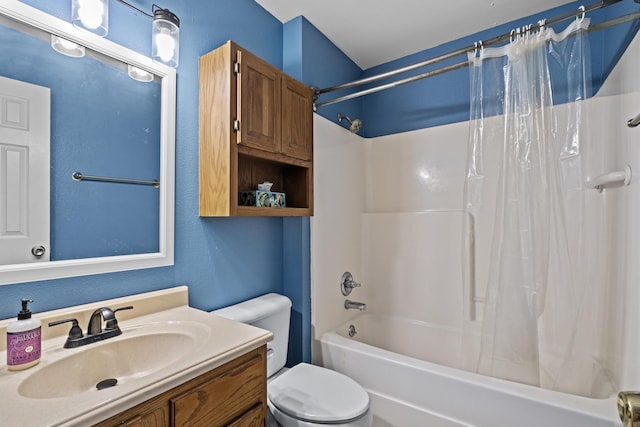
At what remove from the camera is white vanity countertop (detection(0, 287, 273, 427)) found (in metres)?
0.60

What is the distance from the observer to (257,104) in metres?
1.38

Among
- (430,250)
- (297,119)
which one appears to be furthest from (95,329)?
(430,250)

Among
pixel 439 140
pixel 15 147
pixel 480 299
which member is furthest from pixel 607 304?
pixel 15 147

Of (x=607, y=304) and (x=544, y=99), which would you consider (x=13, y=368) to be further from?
(x=607, y=304)

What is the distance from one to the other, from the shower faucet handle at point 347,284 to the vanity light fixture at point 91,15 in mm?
1781

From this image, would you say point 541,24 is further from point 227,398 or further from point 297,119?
point 227,398

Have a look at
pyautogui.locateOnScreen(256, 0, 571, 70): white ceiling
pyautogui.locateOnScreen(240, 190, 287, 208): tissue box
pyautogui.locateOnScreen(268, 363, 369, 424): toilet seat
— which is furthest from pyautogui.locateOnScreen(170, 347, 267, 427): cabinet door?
pyautogui.locateOnScreen(256, 0, 571, 70): white ceiling

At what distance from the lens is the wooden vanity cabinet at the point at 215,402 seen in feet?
2.28

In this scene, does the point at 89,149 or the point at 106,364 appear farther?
the point at 89,149

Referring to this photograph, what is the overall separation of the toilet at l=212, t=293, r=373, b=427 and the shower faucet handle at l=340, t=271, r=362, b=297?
0.60m

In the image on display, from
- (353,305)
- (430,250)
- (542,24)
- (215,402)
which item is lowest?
(353,305)

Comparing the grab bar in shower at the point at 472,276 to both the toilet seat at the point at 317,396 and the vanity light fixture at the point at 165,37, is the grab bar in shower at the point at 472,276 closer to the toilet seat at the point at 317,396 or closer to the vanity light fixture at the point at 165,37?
the toilet seat at the point at 317,396

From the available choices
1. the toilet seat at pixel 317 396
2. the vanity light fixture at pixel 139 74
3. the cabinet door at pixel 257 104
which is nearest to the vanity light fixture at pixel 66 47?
the vanity light fixture at pixel 139 74

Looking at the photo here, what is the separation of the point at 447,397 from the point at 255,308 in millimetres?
947
